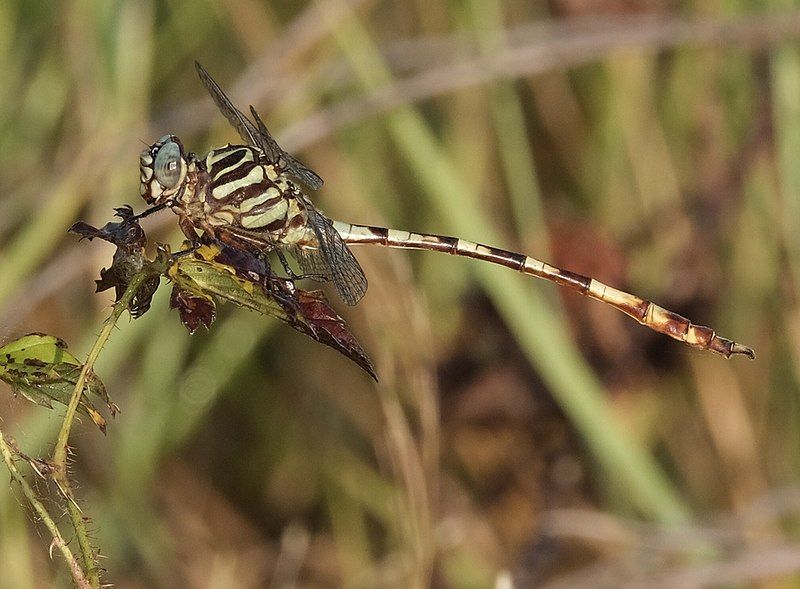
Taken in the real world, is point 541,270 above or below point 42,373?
above

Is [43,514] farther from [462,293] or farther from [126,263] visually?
[462,293]

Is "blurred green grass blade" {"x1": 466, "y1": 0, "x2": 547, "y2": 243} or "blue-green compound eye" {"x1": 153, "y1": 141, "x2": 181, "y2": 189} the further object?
"blurred green grass blade" {"x1": 466, "y1": 0, "x2": 547, "y2": 243}

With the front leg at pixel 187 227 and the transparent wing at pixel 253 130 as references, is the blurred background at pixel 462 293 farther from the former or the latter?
the front leg at pixel 187 227

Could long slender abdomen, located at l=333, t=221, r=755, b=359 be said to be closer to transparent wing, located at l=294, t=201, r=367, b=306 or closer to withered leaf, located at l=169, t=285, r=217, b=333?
transparent wing, located at l=294, t=201, r=367, b=306

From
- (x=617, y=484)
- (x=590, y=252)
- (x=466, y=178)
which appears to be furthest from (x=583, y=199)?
(x=617, y=484)

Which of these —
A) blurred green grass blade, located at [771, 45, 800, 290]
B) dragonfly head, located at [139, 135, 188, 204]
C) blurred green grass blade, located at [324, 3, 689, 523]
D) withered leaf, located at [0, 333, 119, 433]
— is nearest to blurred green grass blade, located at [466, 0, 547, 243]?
blurred green grass blade, located at [324, 3, 689, 523]

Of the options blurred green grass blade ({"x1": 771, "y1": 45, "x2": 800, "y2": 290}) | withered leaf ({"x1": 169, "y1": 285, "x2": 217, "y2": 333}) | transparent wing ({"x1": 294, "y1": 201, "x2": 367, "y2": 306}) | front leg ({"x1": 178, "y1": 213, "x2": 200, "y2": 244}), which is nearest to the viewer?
withered leaf ({"x1": 169, "y1": 285, "x2": 217, "y2": 333})

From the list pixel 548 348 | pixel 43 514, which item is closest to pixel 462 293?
pixel 548 348
